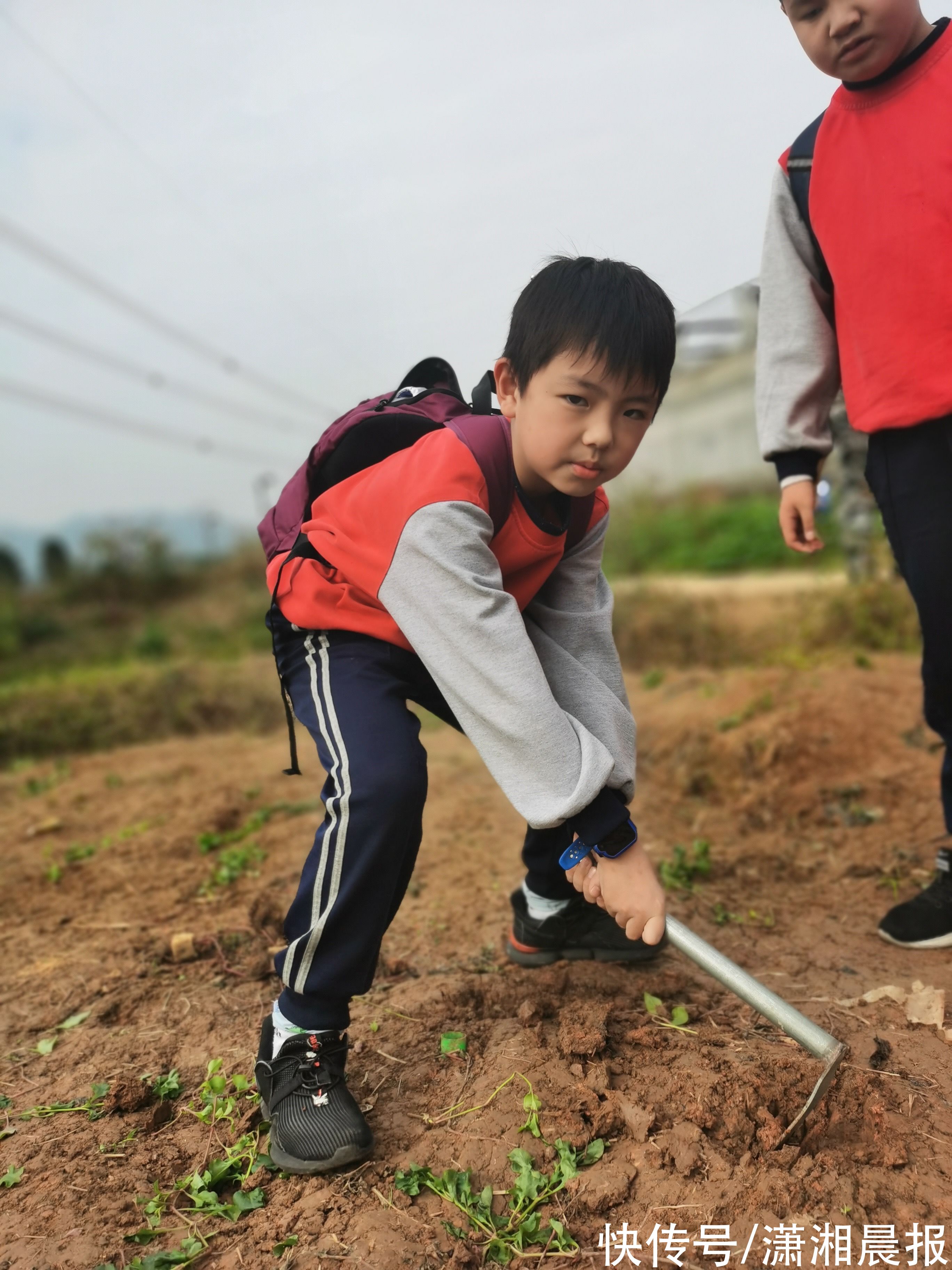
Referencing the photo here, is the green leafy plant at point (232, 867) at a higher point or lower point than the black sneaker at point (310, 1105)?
lower

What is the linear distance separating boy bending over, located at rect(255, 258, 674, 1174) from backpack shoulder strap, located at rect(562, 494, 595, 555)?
0.06m

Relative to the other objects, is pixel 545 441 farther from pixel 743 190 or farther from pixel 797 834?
pixel 797 834

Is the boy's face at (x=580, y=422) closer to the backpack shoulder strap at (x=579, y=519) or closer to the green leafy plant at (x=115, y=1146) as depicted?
the backpack shoulder strap at (x=579, y=519)

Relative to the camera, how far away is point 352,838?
168cm

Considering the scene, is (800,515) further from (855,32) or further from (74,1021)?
(74,1021)

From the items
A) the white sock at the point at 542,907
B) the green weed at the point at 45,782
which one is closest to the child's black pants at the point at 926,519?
the white sock at the point at 542,907

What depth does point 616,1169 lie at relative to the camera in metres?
1.58

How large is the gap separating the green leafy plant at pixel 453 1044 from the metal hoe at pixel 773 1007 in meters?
0.57

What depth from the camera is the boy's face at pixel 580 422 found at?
169 cm

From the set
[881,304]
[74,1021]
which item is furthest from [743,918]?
[74,1021]

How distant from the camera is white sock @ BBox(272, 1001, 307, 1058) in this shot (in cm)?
174

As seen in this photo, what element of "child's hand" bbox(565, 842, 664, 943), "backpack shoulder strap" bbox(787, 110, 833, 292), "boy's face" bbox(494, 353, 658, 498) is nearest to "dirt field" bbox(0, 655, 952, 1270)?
"child's hand" bbox(565, 842, 664, 943)

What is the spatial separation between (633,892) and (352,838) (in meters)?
0.49

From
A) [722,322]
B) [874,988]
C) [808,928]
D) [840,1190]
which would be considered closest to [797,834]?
[808,928]
